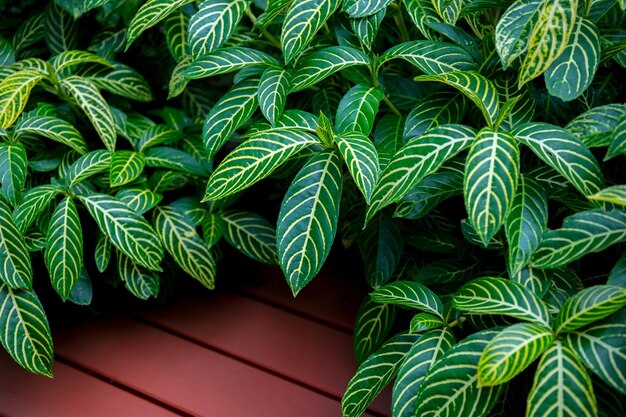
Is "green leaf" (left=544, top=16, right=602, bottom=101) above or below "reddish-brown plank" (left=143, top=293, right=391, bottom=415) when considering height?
above

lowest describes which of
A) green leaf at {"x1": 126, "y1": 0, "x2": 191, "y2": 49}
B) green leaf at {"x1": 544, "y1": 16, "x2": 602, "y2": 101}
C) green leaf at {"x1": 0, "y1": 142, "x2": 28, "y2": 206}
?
green leaf at {"x1": 0, "y1": 142, "x2": 28, "y2": 206}

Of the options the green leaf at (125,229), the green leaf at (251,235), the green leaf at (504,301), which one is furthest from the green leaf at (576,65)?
the green leaf at (125,229)

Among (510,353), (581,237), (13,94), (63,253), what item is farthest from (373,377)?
(13,94)

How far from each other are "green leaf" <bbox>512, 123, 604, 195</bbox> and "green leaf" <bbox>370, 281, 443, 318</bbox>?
1.05ft

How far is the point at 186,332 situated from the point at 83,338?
239mm

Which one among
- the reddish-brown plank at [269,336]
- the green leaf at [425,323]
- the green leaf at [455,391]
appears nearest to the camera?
the green leaf at [455,391]

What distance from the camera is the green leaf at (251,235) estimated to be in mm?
1661

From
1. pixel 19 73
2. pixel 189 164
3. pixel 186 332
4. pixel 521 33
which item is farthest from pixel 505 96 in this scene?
pixel 19 73

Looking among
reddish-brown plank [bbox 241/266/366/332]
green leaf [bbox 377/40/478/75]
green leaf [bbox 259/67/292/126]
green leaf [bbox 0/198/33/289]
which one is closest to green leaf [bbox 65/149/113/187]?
green leaf [bbox 0/198/33/289]

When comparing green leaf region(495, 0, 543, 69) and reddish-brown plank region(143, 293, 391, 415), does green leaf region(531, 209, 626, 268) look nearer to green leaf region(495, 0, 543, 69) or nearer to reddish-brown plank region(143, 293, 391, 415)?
green leaf region(495, 0, 543, 69)

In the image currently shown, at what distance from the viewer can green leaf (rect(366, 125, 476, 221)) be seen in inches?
47.9

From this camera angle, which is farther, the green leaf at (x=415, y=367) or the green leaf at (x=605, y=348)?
the green leaf at (x=415, y=367)

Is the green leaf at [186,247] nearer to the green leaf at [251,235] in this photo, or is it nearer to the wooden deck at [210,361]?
the green leaf at [251,235]

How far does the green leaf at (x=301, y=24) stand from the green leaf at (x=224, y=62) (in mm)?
127
